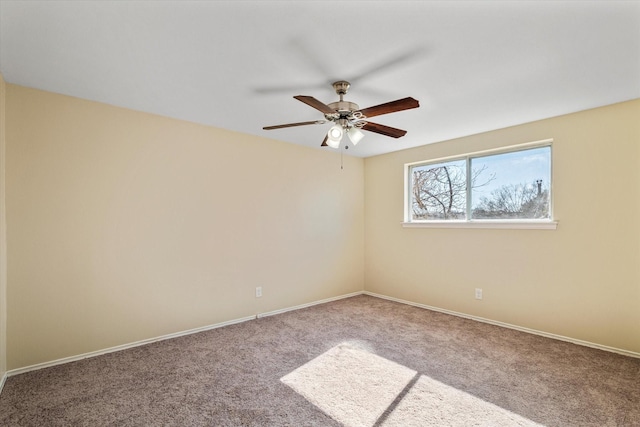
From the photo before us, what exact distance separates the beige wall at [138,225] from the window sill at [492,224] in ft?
4.86

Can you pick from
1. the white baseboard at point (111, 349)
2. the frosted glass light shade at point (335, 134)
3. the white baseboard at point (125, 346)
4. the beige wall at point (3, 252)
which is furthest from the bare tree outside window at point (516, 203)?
the beige wall at point (3, 252)

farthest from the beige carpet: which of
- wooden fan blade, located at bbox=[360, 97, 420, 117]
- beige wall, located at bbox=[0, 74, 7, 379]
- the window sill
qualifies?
wooden fan blade, located at bbox=[360, 97, 420, 117]

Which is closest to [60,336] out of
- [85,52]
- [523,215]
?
[85,52]

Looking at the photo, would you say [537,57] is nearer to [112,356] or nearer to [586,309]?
[586,309]

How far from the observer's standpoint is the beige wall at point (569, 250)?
2.75 metres

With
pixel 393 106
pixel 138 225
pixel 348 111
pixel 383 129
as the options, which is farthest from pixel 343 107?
pixel 138 225

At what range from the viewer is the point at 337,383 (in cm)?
→ 229

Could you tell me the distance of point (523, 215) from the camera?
11.4 feet

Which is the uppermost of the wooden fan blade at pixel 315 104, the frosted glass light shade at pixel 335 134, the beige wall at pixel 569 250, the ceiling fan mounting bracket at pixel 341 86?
the ceiling fan mounting bracket at pixel 341 86

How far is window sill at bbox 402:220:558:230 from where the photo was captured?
3195 mm

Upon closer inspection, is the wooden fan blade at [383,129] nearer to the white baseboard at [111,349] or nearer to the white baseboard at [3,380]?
the white baseboard at [111,349]

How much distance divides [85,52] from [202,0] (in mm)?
1014

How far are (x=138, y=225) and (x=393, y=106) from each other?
2.50 metres

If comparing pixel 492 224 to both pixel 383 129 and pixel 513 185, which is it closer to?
pixel 513 185
